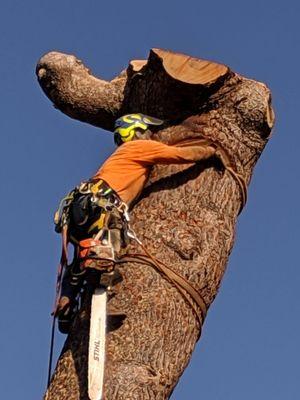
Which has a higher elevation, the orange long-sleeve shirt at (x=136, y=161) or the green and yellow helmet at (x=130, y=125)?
the green and yellow helmet at (x=130, y=125)

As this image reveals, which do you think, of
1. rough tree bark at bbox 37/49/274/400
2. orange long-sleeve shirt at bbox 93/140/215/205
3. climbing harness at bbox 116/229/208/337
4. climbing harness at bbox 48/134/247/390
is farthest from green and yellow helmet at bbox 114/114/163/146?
climbing harness at bbox 116/229/208/337

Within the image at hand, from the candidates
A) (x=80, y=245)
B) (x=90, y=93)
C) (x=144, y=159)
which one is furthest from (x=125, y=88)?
(x=80, y=245)

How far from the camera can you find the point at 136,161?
6801 mm

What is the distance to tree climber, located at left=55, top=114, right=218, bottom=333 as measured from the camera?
6488mm

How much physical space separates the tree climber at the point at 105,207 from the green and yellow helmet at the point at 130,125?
0.13m

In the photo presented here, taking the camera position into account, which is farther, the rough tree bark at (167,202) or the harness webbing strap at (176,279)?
the harness webbing strap at (176,279)

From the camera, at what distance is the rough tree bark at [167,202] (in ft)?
20.6

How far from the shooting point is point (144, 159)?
22.3 ft

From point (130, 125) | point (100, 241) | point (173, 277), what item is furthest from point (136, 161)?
point (173, 277)

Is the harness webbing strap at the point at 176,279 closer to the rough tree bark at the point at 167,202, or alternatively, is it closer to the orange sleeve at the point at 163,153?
the rough tree bark at the point at 167,202

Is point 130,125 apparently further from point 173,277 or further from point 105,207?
point 173,277

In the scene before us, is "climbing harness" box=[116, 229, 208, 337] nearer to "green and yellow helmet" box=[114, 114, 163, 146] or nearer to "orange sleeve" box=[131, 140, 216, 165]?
"orange sleeve" box=[131, 140, 216, 165]

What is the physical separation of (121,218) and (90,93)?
1.34 metres

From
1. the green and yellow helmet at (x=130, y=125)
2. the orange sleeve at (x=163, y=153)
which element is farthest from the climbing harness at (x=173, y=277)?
the green and yellow helmet at (x=130, y=125)
